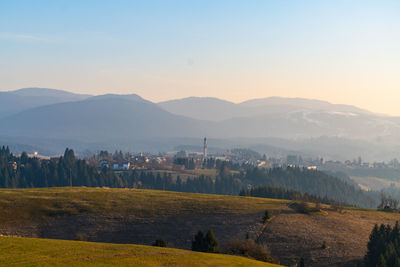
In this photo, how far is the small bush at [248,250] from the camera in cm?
5225

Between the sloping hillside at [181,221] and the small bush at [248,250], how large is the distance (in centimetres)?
378

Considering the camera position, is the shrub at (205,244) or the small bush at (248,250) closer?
the shrub at (205,244)

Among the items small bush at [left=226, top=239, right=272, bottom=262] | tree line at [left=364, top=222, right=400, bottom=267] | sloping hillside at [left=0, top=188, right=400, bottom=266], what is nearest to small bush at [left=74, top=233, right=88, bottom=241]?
sloping hillside at [left=0, top=188, right=400, bottom=266]

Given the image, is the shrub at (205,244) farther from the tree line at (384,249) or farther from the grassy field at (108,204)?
the grassy field at (108,204)

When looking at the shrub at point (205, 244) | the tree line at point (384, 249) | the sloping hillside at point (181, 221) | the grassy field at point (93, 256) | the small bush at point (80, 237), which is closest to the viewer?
the grassy field at point (93, 256)

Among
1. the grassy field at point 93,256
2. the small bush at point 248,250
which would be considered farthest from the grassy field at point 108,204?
the grassy field at point 93,256

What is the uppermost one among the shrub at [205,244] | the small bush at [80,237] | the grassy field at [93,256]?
the grassy field at [93,256]

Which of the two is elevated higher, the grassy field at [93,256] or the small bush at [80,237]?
the grassy field at [93,256]

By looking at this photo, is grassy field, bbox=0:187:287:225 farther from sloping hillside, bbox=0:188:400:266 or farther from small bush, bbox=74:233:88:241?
small bush, bbox=74:233:88:241

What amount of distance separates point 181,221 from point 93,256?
3268 cm

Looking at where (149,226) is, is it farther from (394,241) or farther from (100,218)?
(394,241)

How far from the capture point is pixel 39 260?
37625 mm

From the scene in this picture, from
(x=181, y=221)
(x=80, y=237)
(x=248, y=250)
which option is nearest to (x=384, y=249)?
(x=248, y=250)

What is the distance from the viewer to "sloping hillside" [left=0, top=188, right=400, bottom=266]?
206 ft
